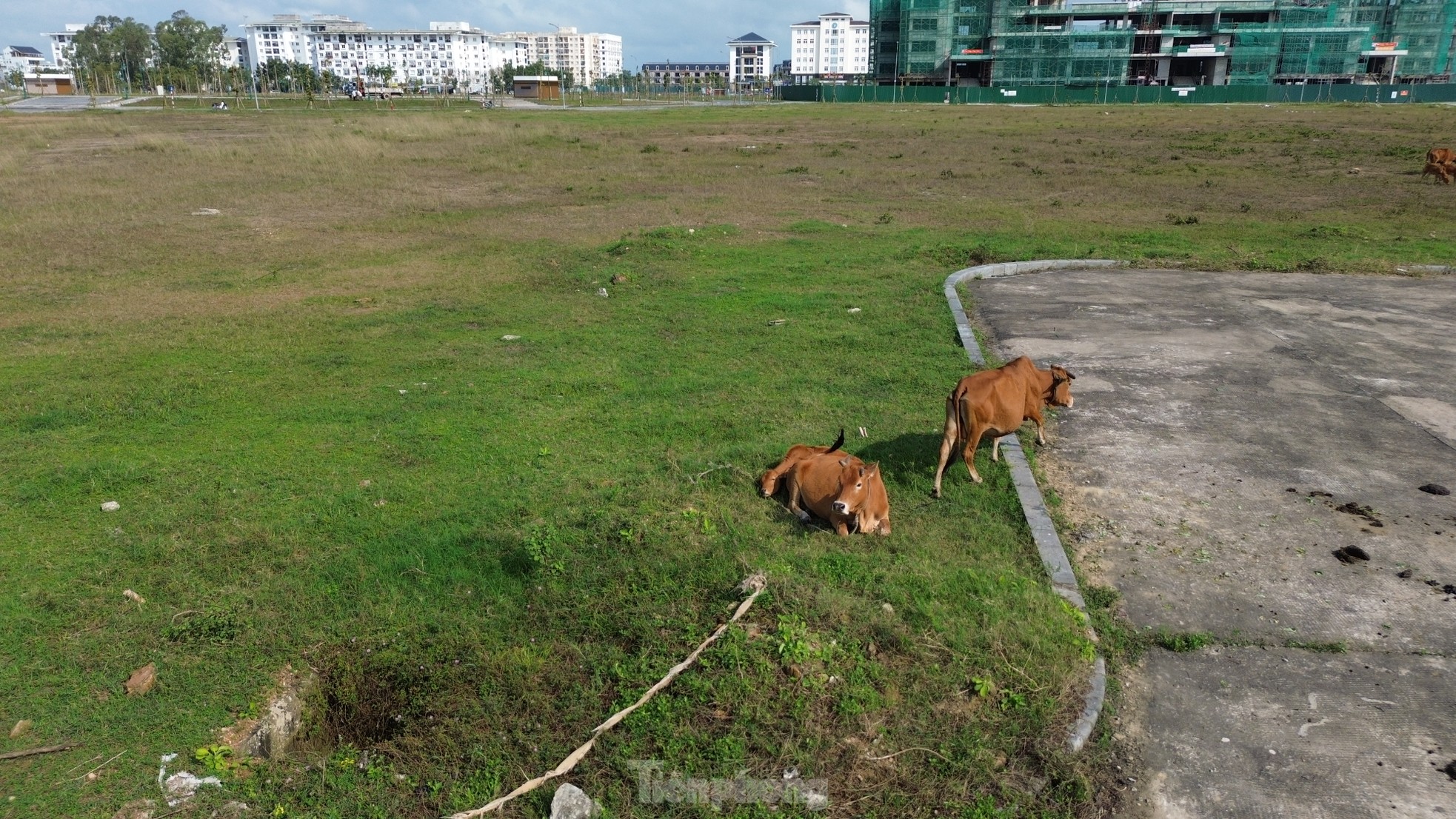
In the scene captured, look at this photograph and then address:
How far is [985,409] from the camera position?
19.4 feet

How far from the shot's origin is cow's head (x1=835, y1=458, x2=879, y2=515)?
5156mm

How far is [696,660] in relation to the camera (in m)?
4.30

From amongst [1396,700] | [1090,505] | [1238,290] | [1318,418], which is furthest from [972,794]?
[1238,290]

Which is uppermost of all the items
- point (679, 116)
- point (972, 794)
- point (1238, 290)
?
point (679, 116)

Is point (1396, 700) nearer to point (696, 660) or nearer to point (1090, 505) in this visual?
point (1090, 505)

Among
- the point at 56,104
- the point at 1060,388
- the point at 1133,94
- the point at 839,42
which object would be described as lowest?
the point at 1060,388

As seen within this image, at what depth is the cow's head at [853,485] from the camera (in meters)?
5.16

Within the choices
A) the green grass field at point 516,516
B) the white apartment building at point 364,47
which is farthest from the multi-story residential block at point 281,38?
the green grass field at point 516,516

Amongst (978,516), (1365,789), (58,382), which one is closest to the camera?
(1365,789)

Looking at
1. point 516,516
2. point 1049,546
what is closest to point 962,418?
point 1049,546

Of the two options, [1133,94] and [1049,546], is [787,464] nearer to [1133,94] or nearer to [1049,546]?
[1049,546]

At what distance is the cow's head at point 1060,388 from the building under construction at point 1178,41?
97.0 meters

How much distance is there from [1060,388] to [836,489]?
2.41 meters

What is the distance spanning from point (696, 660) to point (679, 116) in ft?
194
